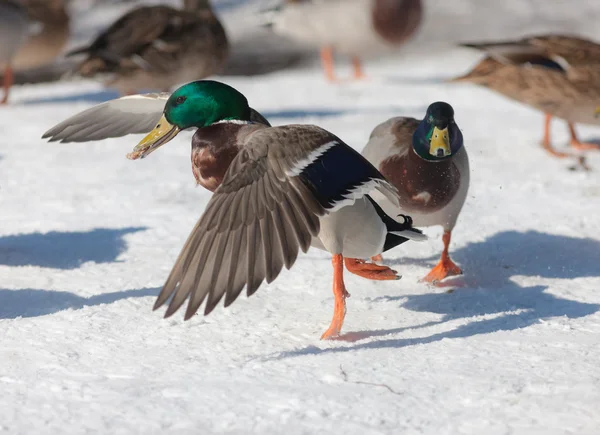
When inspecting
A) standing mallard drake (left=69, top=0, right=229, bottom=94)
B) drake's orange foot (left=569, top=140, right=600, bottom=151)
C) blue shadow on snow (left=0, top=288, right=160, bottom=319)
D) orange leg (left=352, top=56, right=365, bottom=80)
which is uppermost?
standing mallard drake (left=69, top=0, right=229, bottom=94)

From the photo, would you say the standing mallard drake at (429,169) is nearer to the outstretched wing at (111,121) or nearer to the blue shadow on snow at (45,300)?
the outstretched wing at (111,121)

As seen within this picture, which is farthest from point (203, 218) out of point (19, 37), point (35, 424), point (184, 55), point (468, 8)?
point (468, 8)

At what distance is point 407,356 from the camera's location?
383cm

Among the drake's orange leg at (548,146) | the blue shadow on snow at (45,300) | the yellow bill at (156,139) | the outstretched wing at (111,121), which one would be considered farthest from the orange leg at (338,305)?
the drake's orange leg at (548,146)

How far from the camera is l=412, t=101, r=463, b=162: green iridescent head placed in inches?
178

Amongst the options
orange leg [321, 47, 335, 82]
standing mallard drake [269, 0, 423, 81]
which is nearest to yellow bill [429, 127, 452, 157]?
standing mallard drake [269, 0, 423, 81]

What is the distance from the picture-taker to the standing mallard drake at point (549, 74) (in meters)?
7.15

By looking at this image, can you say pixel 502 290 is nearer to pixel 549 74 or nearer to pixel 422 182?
pixel 422 182

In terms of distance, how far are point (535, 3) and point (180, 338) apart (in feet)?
38.8

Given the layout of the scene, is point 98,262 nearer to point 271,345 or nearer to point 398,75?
point 271,345

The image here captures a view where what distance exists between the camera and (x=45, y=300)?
447 cm

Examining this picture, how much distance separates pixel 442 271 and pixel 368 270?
1.98 feet

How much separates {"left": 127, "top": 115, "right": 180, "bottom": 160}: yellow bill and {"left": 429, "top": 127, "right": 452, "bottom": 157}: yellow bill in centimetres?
121

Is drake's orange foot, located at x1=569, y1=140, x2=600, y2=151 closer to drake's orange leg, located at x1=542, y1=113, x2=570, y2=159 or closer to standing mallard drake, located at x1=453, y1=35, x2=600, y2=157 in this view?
drake's orange leg, located at x1=542, y1=113, x2=570, y2=159
